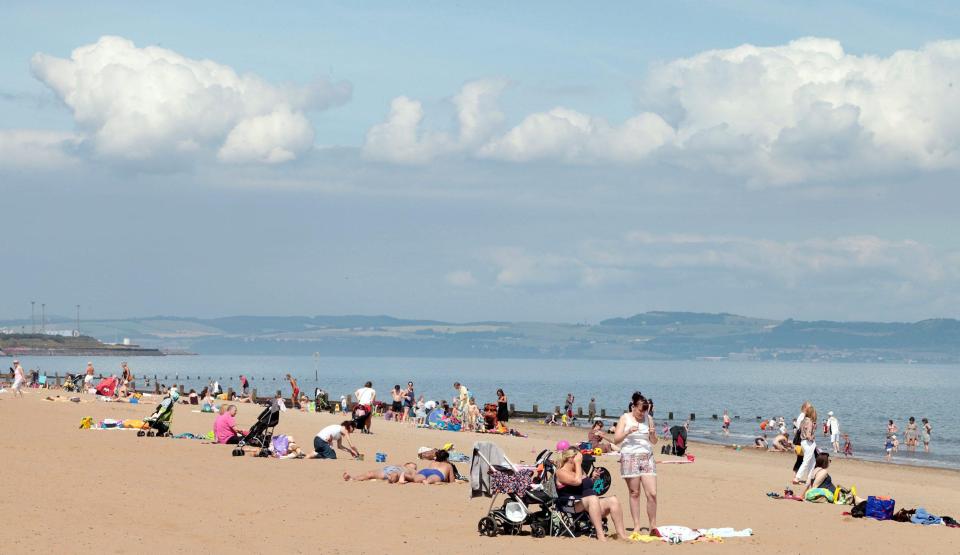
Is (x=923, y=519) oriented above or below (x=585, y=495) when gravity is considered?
below

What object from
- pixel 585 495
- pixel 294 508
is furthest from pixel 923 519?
pixel 294 508

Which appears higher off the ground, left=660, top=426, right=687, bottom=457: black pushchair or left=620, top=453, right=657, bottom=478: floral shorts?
left=620, top=453, right=657, bottom=478: floral shorts

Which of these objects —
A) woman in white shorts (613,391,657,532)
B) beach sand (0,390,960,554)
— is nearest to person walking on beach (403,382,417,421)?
beach sand (0,390,960,554)

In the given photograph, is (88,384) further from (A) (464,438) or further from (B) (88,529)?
(B) (88,529)

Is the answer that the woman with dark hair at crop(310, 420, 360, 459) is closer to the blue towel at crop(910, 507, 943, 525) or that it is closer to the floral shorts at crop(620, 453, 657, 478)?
the floral shorts at crop(620, 453, 657, 478)

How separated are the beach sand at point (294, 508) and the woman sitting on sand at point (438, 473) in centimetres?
33

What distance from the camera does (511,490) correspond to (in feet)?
46.8

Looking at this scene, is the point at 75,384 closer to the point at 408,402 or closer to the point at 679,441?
the point at 408,402

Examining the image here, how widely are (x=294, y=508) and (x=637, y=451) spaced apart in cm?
458

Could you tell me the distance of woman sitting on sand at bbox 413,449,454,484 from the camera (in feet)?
58.7

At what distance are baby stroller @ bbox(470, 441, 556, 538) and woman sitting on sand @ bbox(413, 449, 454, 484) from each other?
200cm

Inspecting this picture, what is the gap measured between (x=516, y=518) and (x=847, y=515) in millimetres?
5317

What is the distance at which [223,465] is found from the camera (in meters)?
19.0

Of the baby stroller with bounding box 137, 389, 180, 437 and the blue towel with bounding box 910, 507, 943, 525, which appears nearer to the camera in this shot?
the blue towel with bounding box 910, 507, 943, 525
